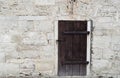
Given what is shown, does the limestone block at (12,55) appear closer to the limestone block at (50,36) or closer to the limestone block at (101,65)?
the limestone block at (50,36)

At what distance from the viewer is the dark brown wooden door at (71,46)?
23.3ft

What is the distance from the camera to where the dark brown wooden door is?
709 cm

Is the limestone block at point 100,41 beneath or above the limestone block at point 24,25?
beneath

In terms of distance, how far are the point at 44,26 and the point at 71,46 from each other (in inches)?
28.4

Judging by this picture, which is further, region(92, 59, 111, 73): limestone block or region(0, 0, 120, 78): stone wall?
region(92, 59, 111, 73): limestone block

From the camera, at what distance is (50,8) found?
22.9 feet

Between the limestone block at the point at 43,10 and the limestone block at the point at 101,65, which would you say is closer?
the limestone block at the point at 43,10

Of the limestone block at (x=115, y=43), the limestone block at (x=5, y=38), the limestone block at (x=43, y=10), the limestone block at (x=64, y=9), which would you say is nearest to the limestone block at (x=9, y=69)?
the limestone block at (x=5, y=38)

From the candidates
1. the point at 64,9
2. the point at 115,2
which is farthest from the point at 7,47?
the point at 115,2

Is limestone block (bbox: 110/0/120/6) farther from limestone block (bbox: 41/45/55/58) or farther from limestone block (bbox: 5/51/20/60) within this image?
limestone block (bbox: 5/51/20/60)

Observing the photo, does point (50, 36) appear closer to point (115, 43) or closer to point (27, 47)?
point (27, 47)

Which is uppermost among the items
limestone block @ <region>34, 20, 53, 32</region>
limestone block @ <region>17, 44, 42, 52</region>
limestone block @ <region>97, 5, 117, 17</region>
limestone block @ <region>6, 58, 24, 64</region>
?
limestone block @ <region>97, 5, 117, 17</region>

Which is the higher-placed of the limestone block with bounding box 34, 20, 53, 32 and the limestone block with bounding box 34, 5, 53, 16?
the limestone block with bounding box 34, 5, 53, 16

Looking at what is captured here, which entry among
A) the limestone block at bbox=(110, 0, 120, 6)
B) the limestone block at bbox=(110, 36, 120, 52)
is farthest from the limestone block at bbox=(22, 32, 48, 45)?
the limestone block at bbox=(110, 0, 120, 6)
